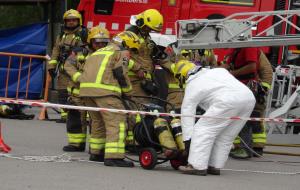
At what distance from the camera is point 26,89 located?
48.4ft

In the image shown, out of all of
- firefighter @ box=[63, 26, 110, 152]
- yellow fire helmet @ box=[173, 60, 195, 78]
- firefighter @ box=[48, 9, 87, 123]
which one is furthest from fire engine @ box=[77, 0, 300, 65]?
yellow fire helmet @ box=[173, 60, 195, 78]

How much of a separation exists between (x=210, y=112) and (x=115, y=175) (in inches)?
48.7

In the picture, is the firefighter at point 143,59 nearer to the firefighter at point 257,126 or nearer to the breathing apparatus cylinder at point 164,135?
the breathing apparatus cylinder at point 164,135

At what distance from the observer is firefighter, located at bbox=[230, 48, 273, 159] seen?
10.9 meters

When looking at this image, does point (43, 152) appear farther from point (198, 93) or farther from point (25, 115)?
point (25, 115)

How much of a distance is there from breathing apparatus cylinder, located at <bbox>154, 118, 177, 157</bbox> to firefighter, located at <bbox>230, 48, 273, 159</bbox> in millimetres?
2119

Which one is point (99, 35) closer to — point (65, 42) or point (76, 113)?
point (76, 113)

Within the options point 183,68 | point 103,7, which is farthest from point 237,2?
point 183,68

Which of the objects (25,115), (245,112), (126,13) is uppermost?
(126,13)

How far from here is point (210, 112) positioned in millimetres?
8617

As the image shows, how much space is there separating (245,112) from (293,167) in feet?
6.05

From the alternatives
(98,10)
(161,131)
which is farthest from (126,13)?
(161,131)

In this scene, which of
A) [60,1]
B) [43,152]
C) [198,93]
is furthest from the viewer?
[60,1]

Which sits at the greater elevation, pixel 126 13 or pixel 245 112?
pixel 126 13
